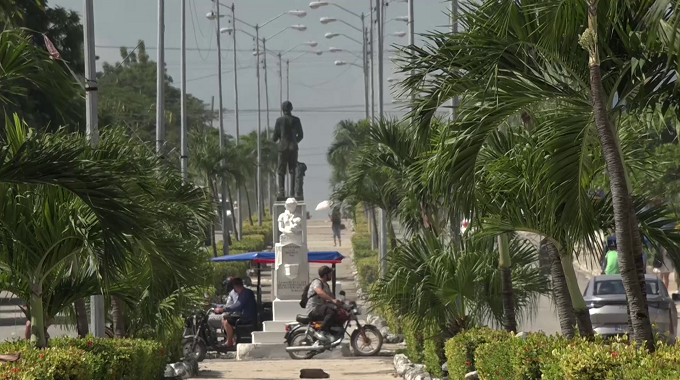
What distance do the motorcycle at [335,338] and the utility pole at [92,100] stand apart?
→ 763cm

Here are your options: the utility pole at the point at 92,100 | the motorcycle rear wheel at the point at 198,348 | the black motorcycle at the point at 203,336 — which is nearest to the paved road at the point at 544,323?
the black motorcycle at the point at 203,336

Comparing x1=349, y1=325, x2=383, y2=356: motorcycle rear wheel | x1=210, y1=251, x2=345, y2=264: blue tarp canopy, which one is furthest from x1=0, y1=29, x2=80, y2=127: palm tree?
x1=210, y1=251, x2=345, y2=264: blue tarp canopy

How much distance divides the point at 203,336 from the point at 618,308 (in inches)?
333

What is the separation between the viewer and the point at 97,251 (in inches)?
470

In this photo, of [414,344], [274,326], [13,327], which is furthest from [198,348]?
[13,327]

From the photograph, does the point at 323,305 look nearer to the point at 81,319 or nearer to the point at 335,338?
the point at 335,338

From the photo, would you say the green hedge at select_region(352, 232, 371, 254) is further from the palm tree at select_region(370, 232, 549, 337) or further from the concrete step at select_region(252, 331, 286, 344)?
the palm tree at select_region(370, 232, 549, 337)

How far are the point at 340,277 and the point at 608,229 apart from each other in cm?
3726

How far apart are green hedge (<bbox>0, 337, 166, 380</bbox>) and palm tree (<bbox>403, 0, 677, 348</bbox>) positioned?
3.69 m

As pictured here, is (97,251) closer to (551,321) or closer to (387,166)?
(387,166)

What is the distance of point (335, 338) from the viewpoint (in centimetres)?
2356

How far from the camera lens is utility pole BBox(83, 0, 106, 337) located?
15.9 m

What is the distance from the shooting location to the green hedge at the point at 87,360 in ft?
33.8

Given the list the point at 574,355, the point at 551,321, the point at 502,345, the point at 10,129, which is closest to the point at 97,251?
the point at 10,129
